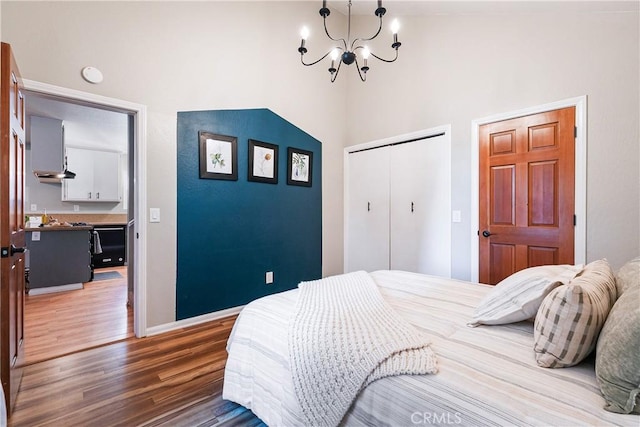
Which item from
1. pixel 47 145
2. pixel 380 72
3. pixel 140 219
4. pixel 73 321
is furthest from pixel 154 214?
pixel 47 145

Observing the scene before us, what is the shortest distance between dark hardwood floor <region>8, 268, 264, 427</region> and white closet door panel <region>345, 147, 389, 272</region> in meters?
2.15

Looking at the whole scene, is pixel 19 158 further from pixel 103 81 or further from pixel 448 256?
pixel 448 256

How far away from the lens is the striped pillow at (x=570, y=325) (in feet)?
2.99

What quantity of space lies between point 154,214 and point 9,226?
1.03 metres

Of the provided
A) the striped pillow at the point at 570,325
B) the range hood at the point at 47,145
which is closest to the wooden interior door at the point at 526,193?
the striped pillow at the point at 570,325

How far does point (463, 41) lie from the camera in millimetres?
2920

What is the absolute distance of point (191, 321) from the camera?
2.70 metres

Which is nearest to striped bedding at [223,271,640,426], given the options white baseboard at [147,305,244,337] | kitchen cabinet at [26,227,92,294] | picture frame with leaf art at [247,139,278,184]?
white baseboard at [147,305,244,337]

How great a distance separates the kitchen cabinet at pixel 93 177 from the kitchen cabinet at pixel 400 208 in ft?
17.6

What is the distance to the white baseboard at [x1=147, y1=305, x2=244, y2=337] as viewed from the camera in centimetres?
249

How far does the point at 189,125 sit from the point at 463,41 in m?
2.83

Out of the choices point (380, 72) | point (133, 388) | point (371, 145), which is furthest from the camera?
point (371, 145)

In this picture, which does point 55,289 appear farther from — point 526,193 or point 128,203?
point 526,193

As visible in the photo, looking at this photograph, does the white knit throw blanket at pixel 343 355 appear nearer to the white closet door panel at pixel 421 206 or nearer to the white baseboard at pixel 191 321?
the white baseboard at pixel 191 321
